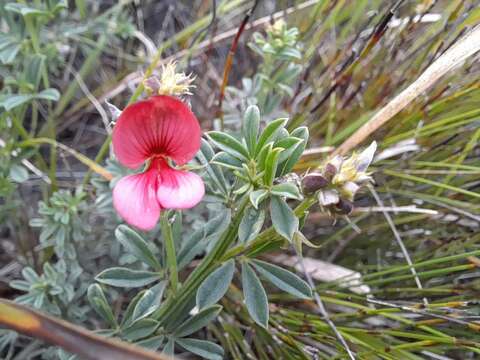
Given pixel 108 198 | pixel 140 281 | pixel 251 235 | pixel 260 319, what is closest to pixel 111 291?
pixel 108 198

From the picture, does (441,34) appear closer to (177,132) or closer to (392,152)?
(392,152)

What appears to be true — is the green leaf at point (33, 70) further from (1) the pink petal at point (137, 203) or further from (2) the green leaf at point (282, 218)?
(2) the green leaf at point (282, 218)

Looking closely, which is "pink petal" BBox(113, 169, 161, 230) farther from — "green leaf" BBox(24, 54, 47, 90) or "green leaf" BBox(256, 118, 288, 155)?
"green leaf" BBox(24, 54, 47, 90)

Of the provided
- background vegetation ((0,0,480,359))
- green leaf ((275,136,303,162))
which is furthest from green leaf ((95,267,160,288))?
green leaf ((275,136,303,162))

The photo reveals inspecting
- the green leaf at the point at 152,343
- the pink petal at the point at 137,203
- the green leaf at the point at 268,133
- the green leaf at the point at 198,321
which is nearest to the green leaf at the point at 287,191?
the green leaf at the point at 268,133

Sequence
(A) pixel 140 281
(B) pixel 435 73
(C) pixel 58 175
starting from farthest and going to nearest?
(C) pixel 58 175 < (B) pixel 435 73 < (A) pixel 140 281

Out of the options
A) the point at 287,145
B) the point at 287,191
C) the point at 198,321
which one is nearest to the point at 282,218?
the point at 287,191
